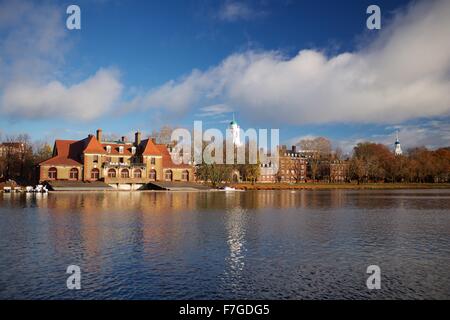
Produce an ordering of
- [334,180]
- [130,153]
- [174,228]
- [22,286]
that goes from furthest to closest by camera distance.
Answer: [334,180]
[130,153]
[174,228]
[22,286]

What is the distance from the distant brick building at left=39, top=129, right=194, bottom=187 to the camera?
73.1 meters

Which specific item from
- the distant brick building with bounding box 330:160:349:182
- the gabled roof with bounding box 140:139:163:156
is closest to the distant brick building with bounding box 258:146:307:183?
the distant brick building with bounding box 330:160:349:182

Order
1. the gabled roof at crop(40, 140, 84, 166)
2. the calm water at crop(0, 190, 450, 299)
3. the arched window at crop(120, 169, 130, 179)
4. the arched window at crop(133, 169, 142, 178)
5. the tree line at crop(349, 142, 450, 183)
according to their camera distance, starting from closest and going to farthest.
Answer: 1. the calm water at crop(0, 190, 450, 299)
2. the gabled roof at crop(40, 140, 84, 166)
3. the arched window at crop(120, 169, 130, 179)
4. the arched window at crop(133, 169, 142, 178)
5. the tree line at crop(349, 142, 450, 183)

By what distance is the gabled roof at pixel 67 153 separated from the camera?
240 ft

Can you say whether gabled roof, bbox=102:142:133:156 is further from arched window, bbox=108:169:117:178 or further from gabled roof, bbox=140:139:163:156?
arched window, bbox=108:169:117:178

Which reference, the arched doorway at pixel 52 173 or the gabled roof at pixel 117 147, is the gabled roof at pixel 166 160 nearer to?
the gabled roof at pixel 117 147

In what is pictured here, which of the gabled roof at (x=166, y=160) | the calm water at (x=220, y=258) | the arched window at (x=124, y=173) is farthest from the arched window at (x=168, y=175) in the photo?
the calm water at (x=220, y=258)

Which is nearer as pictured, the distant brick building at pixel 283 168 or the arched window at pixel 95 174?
the arched window at pixel 95 174
